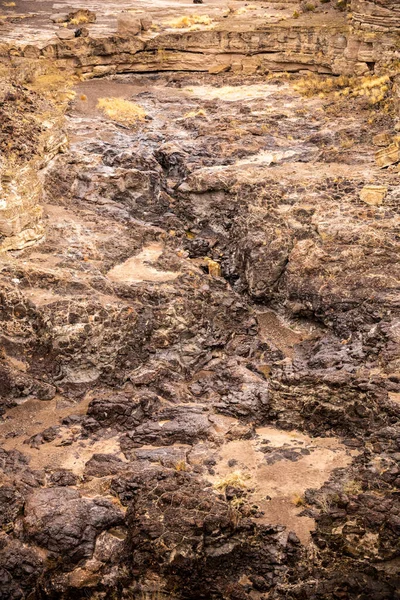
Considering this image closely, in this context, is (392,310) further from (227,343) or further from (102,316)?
(102,316)

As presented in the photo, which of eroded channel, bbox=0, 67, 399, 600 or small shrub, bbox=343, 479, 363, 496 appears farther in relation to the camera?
small shrub, bbox=343, 479, 363, 496

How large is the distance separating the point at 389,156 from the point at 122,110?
452 inches

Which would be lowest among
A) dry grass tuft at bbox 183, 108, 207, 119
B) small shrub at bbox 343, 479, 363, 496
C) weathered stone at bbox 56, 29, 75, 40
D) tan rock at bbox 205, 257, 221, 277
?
small shrub at bbox 343, 479, 363, 496

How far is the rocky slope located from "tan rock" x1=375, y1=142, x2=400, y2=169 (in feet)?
0.25

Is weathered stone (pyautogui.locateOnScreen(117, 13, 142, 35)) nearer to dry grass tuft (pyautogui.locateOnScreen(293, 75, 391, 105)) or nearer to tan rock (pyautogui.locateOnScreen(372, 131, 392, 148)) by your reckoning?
dry grass tuft (pyautogui.locateOnScreen(293, 75, 391, 105))

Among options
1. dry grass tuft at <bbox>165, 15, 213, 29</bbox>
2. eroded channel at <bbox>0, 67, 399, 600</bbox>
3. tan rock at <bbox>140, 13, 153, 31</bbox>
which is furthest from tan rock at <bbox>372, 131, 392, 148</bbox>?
tan rock at <bbox>140, 13, 153, 31</bbox>

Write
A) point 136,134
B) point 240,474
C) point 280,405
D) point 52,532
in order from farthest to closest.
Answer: point 136,134, point 280,405, point 240,474, point 52,532

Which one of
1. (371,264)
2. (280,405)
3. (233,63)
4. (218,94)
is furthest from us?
(233,63)

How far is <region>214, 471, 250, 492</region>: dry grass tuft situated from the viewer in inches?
752

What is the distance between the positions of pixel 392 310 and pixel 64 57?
21.0 metres

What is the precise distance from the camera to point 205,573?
1802 centimetres

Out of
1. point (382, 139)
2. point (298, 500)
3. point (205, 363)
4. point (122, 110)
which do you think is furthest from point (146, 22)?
point (298, 500)

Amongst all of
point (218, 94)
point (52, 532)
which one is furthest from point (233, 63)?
point (52, 532)

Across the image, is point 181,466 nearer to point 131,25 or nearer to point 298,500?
point 298,500
